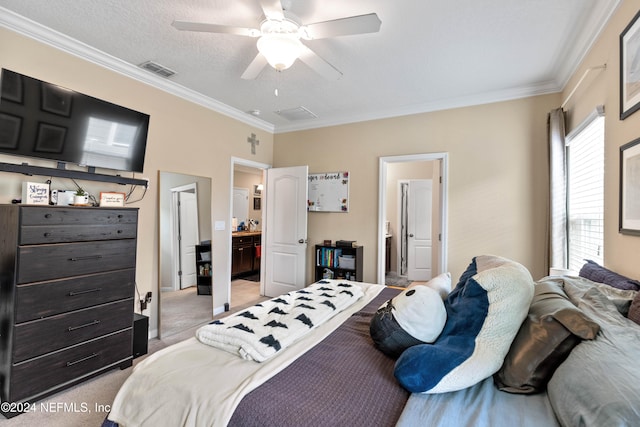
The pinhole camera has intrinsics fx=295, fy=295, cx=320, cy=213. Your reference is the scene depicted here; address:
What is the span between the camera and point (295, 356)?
1.42 m

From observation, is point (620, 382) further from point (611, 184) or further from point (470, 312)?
point (611, 184)

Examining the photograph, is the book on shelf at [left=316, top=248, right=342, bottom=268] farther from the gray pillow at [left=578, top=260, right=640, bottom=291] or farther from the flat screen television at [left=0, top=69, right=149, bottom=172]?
the gray pillow at [left=578, top=260, right=640, bottom=291]

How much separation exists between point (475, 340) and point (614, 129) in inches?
70.1

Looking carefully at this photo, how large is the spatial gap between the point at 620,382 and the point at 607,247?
1.70 m

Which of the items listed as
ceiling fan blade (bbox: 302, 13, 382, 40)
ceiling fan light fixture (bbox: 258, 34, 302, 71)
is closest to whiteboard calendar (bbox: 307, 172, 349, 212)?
ceiling fan light fixture (bbox: 258, 34, 302, 71)

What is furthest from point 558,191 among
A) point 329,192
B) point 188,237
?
point 188,237

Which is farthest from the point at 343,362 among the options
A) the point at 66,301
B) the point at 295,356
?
the point at 66,301

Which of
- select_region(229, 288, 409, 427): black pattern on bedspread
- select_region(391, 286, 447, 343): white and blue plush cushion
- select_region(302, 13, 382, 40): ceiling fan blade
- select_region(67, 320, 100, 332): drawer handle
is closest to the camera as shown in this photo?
select_region(229, 288, 409, 427): black pattern on bedspread

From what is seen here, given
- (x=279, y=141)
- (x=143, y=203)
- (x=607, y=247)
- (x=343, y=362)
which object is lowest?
(x=343, y=362)

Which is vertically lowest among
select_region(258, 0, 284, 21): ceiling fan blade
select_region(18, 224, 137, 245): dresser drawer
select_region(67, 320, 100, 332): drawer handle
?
select_region(67, 320, 100, 332): drawer handle

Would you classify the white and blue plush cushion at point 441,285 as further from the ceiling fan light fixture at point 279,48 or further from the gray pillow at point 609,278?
the ceiling fan light fixture at point 279,48

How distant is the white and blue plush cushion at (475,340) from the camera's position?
107 cm

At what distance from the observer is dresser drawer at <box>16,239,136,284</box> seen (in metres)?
1.99

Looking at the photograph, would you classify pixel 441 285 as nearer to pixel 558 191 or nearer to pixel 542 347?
pixel 542 347
